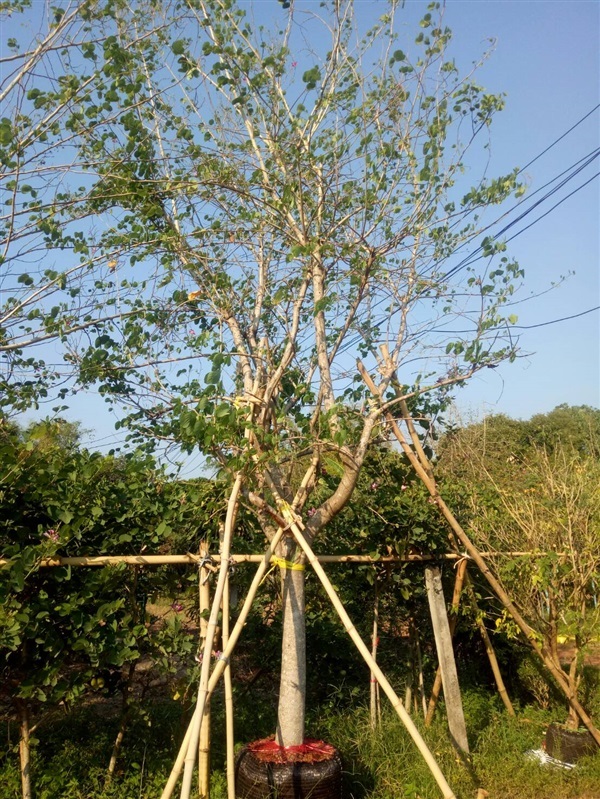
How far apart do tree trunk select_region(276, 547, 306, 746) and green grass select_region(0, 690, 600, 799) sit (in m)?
0.54

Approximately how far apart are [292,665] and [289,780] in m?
0.62

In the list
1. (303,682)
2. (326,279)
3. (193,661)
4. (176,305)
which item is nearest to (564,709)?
(303,682)

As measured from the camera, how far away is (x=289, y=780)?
3.70 m

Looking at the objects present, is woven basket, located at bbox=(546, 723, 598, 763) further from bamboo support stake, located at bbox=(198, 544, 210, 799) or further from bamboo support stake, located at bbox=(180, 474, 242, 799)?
bamboo support stake, located at bbox=(180, 474, 242, 799)

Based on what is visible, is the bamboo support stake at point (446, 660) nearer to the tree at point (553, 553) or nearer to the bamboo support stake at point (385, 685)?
the tree at point (553, 553)

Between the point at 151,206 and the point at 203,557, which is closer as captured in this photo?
the point at 203,557

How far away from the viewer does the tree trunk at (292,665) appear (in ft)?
13.3

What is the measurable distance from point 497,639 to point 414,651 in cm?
109

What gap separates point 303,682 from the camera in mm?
4160

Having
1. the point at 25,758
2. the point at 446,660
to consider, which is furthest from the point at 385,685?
the point at 25,758

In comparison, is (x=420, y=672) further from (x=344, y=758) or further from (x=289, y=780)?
(x=289, y=780)

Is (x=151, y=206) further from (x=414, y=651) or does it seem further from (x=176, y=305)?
(x=414, y=651)

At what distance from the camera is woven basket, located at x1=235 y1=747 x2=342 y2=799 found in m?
3.68

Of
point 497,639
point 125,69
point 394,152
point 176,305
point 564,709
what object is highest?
point 125,69
